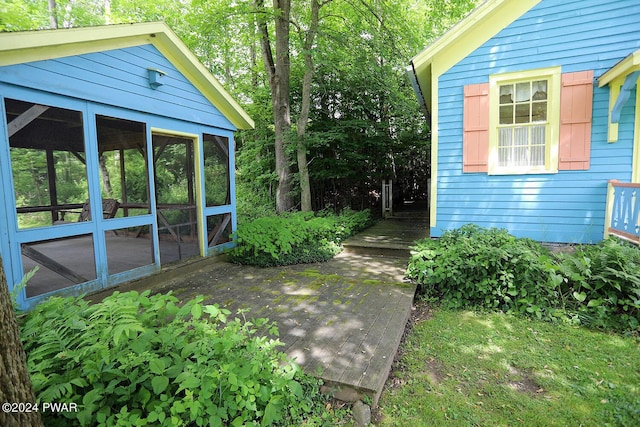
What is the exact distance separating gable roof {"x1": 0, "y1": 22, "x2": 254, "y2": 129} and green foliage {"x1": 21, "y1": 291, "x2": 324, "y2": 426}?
280cm

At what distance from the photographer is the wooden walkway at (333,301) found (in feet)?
9.15

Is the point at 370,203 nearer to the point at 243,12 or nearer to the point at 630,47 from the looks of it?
the point at 243,12

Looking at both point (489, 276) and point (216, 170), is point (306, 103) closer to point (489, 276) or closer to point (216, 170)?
point (216, 170)

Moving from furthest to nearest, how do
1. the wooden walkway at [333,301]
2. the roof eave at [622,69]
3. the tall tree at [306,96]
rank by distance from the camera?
the tall tree at [306,96], the roof eave at [622,69], the wooden walkway at [333,301]

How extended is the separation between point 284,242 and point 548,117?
5.05 m

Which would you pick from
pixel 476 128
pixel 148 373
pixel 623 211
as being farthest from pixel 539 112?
pixel 148 373

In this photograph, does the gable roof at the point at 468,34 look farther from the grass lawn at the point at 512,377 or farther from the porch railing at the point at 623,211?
the grass lawn at the point at 512,377

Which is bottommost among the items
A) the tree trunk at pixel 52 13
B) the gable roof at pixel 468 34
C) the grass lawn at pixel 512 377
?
the grass lawn at pixel 512 377

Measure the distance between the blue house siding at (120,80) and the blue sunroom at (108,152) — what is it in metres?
0.01

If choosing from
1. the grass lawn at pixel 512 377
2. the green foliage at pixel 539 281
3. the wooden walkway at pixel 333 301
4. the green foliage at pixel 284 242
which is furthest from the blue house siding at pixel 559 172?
the grass lawn at pixel 512 377

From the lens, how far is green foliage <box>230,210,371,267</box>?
6184 millimetres

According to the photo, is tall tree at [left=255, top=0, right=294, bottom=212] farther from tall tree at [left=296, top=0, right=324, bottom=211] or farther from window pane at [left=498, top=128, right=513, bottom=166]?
window pane at [left=498, top=128, right=513, bottom=166]

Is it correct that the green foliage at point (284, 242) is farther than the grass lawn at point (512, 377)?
Yes

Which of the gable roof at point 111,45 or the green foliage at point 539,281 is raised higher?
the gable roof at point 111,45
